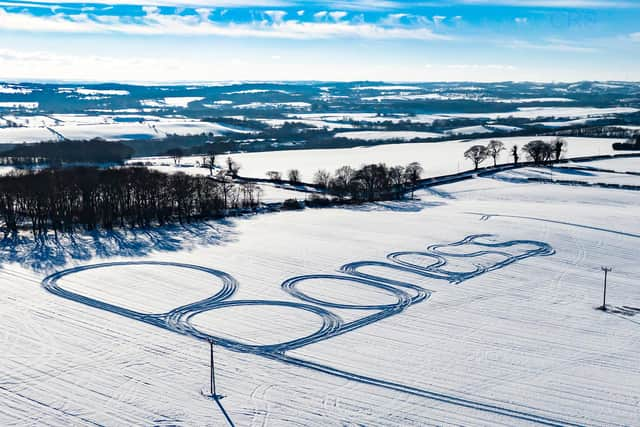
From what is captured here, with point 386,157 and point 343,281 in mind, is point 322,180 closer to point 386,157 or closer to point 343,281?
point 386,157

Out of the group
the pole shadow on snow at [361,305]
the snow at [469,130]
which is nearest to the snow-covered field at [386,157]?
the snow at [469,130]

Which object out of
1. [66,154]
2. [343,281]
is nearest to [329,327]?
[343,281]

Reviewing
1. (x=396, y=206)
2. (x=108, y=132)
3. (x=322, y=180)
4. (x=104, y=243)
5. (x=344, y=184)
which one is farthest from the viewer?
(x=108, y=132)

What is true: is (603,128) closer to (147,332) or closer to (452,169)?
(452,169)

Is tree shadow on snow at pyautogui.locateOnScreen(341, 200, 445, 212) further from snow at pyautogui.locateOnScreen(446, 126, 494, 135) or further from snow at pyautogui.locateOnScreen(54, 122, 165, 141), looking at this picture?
snow at pyautogui.locateOnScreen(446, 126, 494, 135)

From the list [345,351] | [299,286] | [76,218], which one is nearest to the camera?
[345,351]

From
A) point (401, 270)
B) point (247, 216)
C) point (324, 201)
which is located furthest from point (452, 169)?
point (401, 270)
